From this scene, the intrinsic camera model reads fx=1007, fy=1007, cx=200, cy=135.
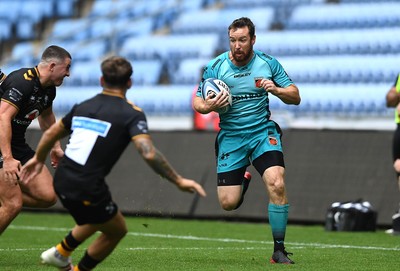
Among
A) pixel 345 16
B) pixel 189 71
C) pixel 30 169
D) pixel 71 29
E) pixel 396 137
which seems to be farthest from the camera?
pixel 71 29

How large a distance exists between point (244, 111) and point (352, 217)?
475 cm

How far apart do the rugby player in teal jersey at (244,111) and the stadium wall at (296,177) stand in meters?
5.21

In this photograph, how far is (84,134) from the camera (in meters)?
7.95

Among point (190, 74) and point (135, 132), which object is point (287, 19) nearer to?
point (190, 74)

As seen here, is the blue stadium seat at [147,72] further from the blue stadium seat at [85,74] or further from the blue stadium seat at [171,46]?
the blue stadium seat at [85,74]

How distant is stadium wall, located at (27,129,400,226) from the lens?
1590 centimetres

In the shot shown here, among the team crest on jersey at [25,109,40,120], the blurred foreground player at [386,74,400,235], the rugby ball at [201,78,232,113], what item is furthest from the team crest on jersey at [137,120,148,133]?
the blurred foreground player at [386,74,400,235]

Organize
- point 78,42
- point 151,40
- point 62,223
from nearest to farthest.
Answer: point 62,223, point 151,40, point 78,42

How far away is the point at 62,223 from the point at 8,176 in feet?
23.3

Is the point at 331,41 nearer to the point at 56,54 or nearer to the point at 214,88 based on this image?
the point at 214,88

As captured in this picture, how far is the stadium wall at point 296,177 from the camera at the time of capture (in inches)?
626

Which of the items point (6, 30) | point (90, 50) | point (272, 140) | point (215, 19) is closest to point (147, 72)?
point (215, 19)

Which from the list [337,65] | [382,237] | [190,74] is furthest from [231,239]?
[190,74]

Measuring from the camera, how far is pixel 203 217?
17.2 meters
